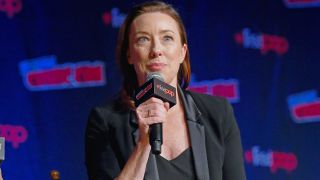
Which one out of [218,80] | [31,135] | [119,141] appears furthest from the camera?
[218,80]

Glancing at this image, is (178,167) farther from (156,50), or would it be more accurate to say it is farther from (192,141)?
(156,50)

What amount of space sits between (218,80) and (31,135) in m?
0.88

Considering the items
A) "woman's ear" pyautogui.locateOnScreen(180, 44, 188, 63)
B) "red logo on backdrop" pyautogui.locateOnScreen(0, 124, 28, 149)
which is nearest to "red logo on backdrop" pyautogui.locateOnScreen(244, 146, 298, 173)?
"red logo on backdrop" pyautogui.locateOnScreen(0, 124, 28, 149)

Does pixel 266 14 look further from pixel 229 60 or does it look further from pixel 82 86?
pixel 82 86

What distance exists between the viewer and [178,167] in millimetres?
1326

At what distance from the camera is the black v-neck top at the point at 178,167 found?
4.32 ft

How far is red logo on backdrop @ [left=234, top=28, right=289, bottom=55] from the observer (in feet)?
8.91

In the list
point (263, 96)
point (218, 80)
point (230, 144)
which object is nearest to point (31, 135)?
point (218, 80)

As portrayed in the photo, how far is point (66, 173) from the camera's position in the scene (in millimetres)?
2482

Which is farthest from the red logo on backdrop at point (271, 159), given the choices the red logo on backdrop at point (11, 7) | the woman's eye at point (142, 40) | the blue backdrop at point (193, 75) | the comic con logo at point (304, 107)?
the woman's eye at point (142, 40)

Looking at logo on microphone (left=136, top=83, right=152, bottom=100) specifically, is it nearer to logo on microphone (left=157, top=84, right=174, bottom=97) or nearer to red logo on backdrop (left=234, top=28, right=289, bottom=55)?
logo on microphone (left=157, top=84, right=174, bottom=97)

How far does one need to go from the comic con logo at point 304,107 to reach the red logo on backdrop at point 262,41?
229mm

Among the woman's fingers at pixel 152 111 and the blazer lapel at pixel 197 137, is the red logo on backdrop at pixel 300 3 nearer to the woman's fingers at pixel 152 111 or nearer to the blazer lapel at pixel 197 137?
the blazer lapel at pixel 197 137

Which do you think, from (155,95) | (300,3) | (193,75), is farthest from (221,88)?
(155,95)
